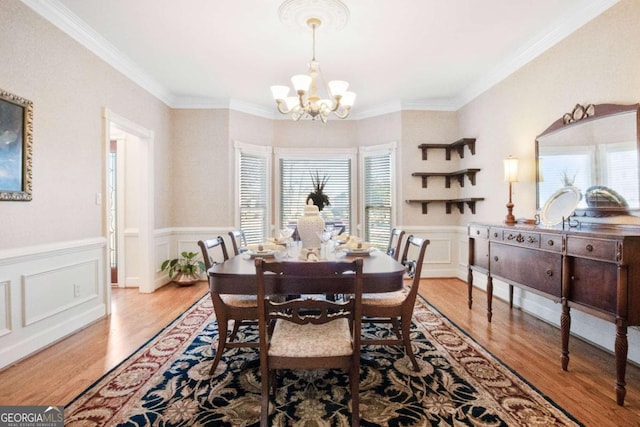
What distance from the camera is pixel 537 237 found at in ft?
8.04

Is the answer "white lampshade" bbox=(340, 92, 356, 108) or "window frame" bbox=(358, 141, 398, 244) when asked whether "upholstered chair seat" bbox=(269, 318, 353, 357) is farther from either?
"window frame" bbox=(358, 141, 398, 244)

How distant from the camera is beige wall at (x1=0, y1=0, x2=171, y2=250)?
2.37 metres

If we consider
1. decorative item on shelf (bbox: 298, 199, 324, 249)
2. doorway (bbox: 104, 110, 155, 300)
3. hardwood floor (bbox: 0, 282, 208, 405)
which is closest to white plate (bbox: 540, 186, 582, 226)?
decorative item on shelf (bbox: 298, 199, 324, 249)

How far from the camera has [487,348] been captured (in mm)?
2523

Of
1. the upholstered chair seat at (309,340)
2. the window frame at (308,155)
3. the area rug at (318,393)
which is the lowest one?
the area rug at (318,393)

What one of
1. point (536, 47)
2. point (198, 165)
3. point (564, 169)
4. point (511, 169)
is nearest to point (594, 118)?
point (564, 169)

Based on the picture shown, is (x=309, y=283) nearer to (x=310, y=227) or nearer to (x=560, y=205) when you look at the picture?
(x=310, y=227)

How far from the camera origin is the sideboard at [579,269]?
5.89 ft

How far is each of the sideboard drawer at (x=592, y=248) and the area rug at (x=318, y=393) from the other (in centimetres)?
89

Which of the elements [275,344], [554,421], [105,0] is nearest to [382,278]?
[275,344]

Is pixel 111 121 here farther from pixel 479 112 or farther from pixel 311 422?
pixel 479 112

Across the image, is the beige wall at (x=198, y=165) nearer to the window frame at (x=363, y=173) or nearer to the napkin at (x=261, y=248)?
the window frame at (x=363, y=173)

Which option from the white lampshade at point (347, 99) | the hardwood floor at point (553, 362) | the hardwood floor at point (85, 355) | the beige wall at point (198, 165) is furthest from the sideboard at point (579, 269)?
the beige wall at point (198, 165)

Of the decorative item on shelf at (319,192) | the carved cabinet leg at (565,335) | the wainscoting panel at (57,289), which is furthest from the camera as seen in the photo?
the decorative item on shelf at (319,192)
